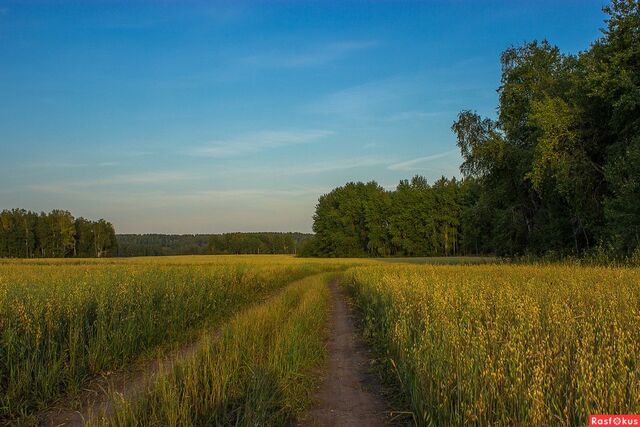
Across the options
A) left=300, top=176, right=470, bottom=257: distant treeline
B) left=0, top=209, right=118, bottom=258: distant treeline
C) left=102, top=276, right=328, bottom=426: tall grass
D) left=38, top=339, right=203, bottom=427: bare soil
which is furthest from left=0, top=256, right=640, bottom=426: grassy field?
left=0, top=209, right=118, bottom=258: distant treeline

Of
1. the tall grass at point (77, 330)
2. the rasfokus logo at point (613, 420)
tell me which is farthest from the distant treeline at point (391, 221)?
the rasfokus logo at point (613, 420)

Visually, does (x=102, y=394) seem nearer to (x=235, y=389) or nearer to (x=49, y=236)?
(x=235, y=389)

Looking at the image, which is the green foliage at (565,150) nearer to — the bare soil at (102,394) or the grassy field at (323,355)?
the grassy field at (323,355)

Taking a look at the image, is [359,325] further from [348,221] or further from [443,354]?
[348,221]

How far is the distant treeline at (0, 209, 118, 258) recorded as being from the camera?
109 metres

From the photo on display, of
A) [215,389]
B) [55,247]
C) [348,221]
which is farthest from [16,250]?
[215,389]

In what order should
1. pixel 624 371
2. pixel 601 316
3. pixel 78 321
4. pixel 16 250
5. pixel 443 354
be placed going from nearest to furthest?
pixel 624 371, pixel 443 354, pixel 601 316, pixel 78 321, pixel 16 250

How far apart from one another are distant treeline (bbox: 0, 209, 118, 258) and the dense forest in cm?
11322

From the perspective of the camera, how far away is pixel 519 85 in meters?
31.1

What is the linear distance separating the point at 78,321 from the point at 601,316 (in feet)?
29.5

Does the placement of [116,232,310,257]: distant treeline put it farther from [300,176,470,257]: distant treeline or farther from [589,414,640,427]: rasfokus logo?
[589,414,640,427]: rasfokus logo

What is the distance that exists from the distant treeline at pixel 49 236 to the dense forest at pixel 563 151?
113 meters

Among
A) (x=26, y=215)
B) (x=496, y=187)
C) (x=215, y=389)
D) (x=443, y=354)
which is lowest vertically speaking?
(x=215, y=389)

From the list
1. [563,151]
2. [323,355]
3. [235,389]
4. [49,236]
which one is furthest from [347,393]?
[49,236]
